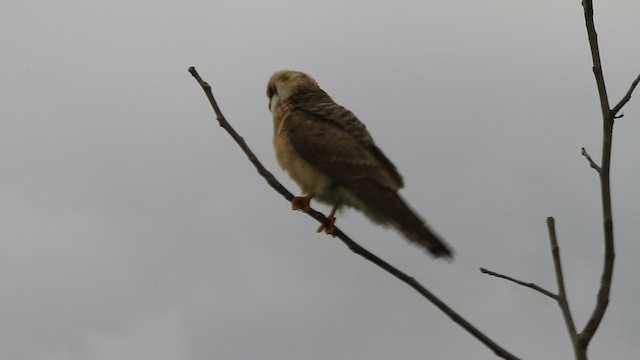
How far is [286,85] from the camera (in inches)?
317

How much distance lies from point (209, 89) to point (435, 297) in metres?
2.29

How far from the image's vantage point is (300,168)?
7.11m

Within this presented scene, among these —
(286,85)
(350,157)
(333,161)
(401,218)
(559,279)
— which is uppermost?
(286,85)

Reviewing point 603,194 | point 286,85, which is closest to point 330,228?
point 286,85

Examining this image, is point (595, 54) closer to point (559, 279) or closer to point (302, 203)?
point (559, 279)

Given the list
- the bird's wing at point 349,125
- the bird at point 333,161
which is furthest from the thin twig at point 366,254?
the bird's wing at point 349,125

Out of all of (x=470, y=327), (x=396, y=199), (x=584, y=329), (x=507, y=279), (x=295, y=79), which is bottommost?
(x=470, y=327)

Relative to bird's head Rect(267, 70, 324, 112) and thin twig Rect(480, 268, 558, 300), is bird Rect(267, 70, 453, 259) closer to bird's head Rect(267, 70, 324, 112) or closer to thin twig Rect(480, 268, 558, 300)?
bird's head Rect(267, 70, 324, 112)

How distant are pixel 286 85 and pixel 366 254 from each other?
3854 mm

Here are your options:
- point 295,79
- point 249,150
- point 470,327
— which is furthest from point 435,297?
point 295,79

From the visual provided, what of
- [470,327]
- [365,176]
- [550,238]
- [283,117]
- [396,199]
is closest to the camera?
[470,327]

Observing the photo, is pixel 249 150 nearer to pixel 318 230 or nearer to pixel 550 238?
pixel 318 230

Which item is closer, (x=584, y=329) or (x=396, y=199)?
(x=584, y=329)

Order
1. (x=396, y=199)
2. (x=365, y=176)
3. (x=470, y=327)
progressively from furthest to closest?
(x=365, y=176) < (x=396, y=199) < (x=470, y=327)
